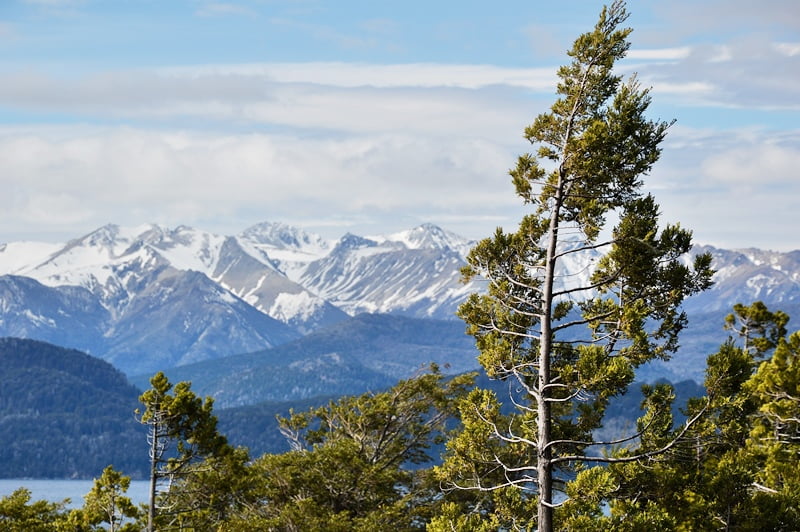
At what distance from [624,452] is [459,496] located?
36.1m

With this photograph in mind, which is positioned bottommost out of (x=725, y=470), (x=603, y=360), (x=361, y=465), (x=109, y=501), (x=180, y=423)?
(x=361, y=465)

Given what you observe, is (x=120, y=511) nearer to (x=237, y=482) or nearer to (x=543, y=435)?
Result: (x=237, y=482)

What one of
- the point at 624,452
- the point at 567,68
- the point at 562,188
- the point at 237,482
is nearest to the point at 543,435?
the point at 624,452

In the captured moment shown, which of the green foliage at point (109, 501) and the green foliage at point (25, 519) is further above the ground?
the green foliage at point (109, 501)

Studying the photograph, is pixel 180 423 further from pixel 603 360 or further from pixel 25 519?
pixel 603 360

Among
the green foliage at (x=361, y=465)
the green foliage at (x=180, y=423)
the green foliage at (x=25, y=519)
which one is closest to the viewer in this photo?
the green foliage at (x=180, y=423)

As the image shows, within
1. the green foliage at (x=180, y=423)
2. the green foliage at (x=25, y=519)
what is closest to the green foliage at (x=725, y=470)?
the green foliage at (x=180, y=423)

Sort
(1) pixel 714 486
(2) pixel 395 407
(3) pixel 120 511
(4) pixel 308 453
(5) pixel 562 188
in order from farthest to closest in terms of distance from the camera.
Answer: (2) pixel 395 407 → (4) pixel 308 453 → (3) pixel 120 511 → (1) pixel 714 486 → (5) pixel 562 188

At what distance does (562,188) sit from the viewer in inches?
1150

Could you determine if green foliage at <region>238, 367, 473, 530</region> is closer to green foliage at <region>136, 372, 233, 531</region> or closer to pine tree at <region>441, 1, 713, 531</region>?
green foliage at <region>136, 372, 233, 531</region>

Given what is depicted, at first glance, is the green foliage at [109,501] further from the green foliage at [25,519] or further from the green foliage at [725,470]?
the green foliage at [725,470]

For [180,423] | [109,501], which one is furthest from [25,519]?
[180,423]

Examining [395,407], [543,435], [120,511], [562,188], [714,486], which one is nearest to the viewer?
[543,435]

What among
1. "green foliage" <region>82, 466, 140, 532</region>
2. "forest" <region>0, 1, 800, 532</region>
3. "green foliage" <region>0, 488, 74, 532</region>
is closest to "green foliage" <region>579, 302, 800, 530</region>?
"forest" <region>0, 1, 800, 532</region>
